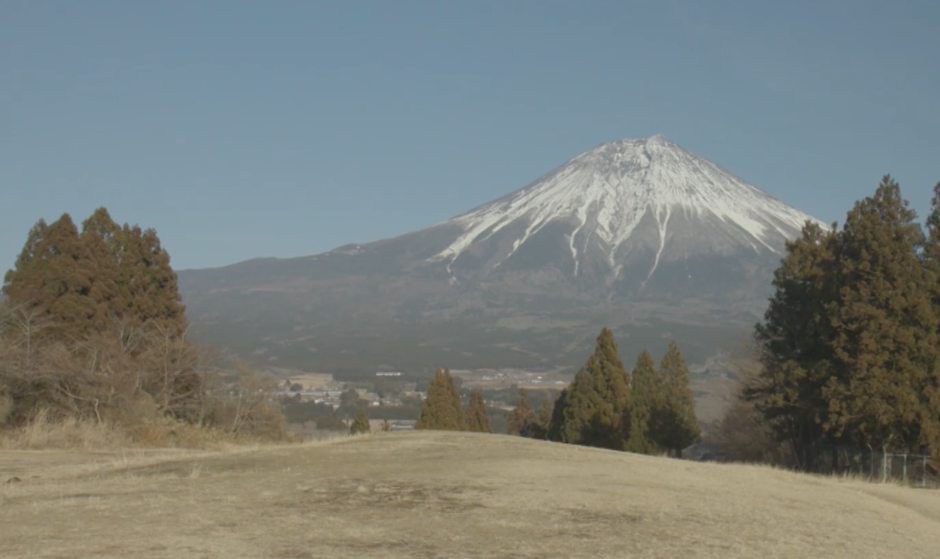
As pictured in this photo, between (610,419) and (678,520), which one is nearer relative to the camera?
(678,520)

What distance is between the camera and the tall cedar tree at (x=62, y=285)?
101ft

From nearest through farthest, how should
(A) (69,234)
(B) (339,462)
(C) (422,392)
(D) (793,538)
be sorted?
(D) (793,538), (B) (339,462), (A) (69,234), (C) (422,392)

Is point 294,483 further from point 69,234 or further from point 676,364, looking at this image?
point 676,364

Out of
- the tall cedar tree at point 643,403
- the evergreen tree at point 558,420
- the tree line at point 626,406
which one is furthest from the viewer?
the evergreen tree at point 558,420

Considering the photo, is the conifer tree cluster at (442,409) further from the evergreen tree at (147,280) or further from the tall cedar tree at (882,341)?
the tall cedar tree at (882,341)

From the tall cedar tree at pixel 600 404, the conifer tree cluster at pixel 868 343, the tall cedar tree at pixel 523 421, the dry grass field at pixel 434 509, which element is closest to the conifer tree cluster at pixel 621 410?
the tall cedar tree at pixel 600 404

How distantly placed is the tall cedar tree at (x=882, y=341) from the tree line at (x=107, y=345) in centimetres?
1676

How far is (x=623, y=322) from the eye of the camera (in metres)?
183

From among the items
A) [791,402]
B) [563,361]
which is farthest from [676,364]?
[563,361]

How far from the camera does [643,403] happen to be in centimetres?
5284

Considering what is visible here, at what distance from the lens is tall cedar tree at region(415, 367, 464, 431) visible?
193 ft

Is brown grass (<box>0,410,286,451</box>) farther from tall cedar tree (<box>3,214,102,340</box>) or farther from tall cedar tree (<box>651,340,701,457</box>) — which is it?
tall cedar tree (<box>651,340,701,457</box>)

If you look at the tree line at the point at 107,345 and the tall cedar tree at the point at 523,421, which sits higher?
the tree line at the point at 107,345

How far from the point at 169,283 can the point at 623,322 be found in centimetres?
15323
